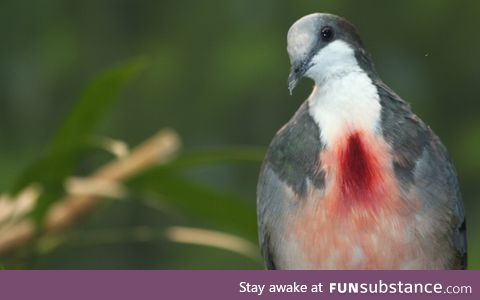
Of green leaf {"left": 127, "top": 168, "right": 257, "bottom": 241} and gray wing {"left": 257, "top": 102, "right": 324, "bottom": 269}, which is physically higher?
green leaf {"left": 127, "top": 168, "right": 257, "bottom": 241}

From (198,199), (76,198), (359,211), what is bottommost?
(359,211)

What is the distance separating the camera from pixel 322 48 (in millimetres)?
784

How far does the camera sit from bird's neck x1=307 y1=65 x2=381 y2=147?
0.80 metres

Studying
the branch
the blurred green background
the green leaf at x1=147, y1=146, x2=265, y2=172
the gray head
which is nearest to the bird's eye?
the gray head

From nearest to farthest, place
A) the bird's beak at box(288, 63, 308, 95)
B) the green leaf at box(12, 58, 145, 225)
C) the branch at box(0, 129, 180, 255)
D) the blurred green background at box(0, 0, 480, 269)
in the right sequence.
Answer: the bird's beak at box(288, 63, 308, 95), the green leaf at box(12, 58, 145, 225), the branch at box(0, 129, 180, 255), the blurred green background at box(0, 0, 480, 269)

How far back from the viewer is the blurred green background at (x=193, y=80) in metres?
2.57

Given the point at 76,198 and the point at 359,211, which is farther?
the point at 76,198

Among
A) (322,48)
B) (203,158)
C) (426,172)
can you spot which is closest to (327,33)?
(322,48)

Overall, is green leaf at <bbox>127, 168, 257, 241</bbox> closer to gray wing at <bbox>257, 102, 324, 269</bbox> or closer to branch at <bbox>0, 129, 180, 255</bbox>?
branch at <bbox>0, 129, 180, 255</bbox>

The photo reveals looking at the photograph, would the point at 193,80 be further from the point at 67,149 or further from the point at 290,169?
the point at 290,169

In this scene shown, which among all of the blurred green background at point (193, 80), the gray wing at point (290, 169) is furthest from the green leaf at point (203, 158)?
the blurred green background at point (193, 80)

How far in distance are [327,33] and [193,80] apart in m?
1.97

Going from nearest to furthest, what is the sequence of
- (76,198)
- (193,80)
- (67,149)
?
(67,149)
(76,198)
(193,80)
